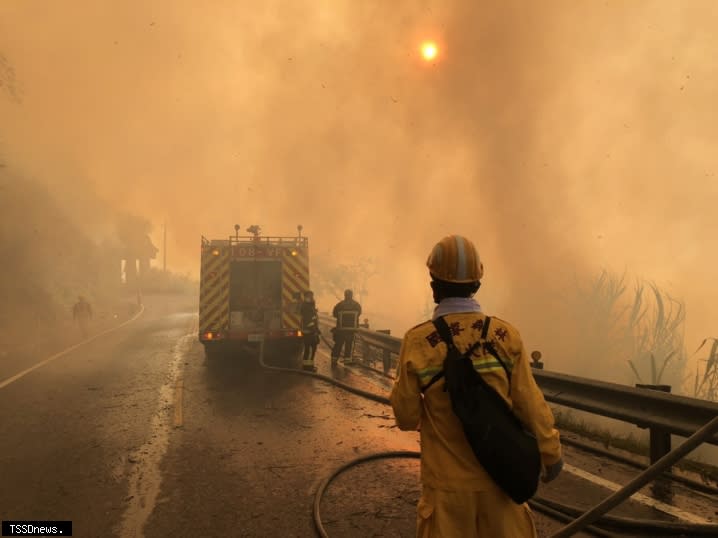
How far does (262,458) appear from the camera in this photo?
14.4ft

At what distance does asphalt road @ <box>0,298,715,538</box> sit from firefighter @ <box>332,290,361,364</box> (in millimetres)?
1993

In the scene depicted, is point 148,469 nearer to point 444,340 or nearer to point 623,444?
point 444,340

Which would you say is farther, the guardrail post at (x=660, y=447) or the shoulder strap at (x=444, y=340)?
the guardrail post at (x=660, y=447)

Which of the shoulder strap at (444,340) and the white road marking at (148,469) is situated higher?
the shoulder strap at (444,340)

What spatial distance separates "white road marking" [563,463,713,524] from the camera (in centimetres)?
311

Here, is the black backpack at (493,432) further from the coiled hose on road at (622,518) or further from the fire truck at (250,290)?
the fire truck at (250,290)

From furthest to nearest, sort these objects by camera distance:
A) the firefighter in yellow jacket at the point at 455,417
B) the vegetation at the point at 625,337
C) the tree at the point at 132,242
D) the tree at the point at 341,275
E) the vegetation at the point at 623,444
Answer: the tree at the point at 132,242 < the tree at the point at 341,275 < the vegetation at the point at 625,337 < the vegetation at the point at 623,444 < the firefighter in yellow jacket at the point at 455,417

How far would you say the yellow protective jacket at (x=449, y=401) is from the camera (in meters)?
1.70

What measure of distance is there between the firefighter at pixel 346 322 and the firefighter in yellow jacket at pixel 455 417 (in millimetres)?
7834

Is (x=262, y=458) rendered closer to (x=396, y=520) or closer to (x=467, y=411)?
(x=396, y=520)

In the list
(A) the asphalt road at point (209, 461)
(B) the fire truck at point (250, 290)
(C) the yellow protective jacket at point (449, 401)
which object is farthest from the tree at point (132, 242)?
(C) the yellow protective jacket at point (449, 401)

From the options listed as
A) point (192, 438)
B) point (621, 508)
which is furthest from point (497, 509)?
point (192, 438)

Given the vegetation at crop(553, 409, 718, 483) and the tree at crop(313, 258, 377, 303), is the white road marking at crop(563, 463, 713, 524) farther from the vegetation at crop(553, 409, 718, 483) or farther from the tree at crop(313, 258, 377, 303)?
the tree at crop(313, 258, 377, 303)

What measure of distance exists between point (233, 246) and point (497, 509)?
30.8 feet
